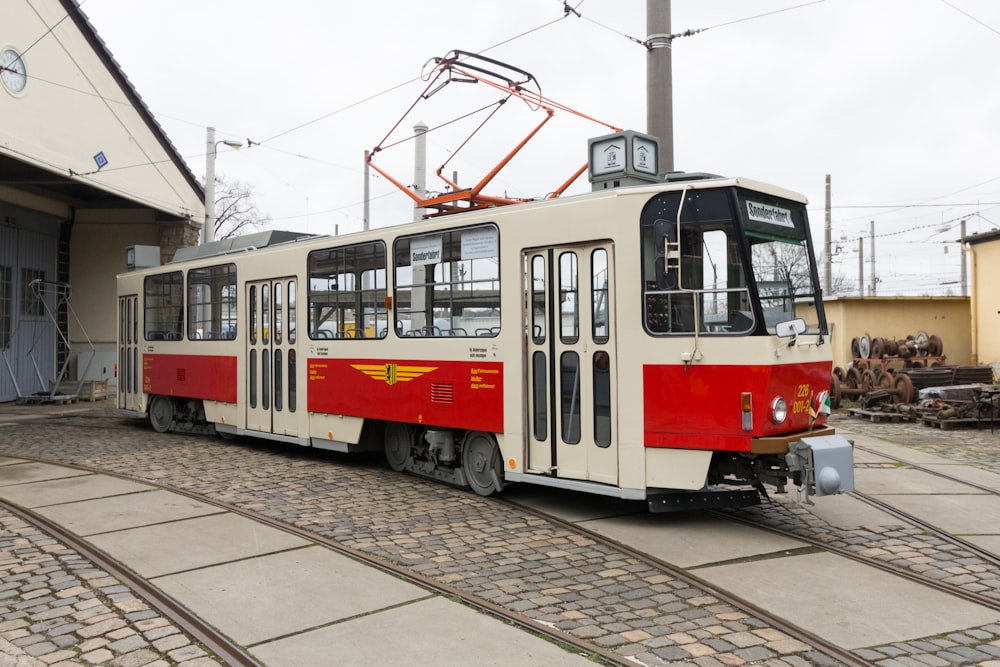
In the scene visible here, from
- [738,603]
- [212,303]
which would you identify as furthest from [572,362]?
[212,303]

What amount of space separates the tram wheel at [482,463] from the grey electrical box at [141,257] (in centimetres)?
941

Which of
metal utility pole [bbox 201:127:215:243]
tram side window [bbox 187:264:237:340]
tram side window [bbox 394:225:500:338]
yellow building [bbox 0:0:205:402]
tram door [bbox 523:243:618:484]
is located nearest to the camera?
tram door [bbox 523:243:618:484]

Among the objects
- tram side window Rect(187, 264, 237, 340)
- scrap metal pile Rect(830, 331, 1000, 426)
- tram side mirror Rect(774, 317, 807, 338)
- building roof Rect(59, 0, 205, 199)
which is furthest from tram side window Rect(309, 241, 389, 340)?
building roof Rect(59, 0, 205, 199)

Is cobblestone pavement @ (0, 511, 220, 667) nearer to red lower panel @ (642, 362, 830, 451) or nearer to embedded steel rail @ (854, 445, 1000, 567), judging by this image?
red lower panel @ (642, 362, 830, 451)

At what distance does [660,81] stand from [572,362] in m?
4.24

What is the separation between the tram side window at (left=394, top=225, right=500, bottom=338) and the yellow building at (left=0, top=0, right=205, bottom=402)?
1059 centimetres

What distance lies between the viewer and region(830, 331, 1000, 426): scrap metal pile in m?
14.5

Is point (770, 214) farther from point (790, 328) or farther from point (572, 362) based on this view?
point (572, 362)

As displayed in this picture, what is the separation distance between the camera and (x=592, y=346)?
23.6 ft

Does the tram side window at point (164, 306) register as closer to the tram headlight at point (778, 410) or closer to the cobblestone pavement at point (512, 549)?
the cobblestone pavement at point (512, 549)

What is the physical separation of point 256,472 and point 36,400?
13.5 metres

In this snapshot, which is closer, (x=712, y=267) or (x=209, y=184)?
(x=712, y=267)

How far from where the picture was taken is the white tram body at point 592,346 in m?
6.55

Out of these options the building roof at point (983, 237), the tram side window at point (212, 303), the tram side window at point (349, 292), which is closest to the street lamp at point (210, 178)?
the tram side window at point (212, 303)
